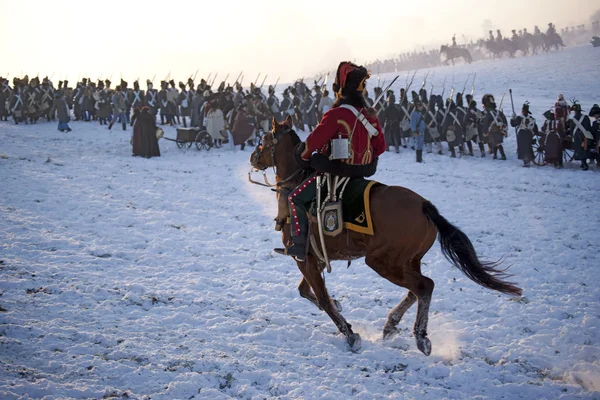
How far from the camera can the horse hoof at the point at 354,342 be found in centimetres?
512

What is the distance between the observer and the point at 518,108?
2269 cm

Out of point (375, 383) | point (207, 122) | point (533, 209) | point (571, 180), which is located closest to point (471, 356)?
point (375, 383)

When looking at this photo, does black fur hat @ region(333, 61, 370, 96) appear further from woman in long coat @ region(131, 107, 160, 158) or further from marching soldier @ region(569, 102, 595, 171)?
woman in long coat @ region(131, 107, 160, 158)

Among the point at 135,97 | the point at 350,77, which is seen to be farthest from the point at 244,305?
the point at 135,97

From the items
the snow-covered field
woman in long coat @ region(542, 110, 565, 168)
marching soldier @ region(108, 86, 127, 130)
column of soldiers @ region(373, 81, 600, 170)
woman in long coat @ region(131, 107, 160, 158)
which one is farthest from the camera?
marching soldier @ region(108, 86, 127, 130)

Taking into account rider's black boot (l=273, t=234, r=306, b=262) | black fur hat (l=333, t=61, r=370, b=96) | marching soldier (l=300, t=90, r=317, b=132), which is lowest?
rider's black boot (l=273, t=234, r=306, b=262)

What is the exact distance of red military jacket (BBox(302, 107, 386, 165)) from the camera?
508 cm

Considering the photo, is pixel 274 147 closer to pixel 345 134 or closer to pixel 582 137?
pixel 345 134

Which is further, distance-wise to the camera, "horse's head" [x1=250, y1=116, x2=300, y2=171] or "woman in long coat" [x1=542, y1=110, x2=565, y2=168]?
"woman in long coat" [x1=542, y1=110, x2=565, y2=168]

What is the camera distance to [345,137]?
203 inches

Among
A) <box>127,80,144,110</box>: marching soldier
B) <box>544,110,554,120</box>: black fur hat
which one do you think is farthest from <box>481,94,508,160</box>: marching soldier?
<box>127,80,144,110</box>: marching soldier

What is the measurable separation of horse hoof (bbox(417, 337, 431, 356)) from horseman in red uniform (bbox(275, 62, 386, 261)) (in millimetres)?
1548

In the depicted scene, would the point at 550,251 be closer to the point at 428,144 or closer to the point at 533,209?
the point at 533,209

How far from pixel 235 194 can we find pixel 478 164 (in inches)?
342
